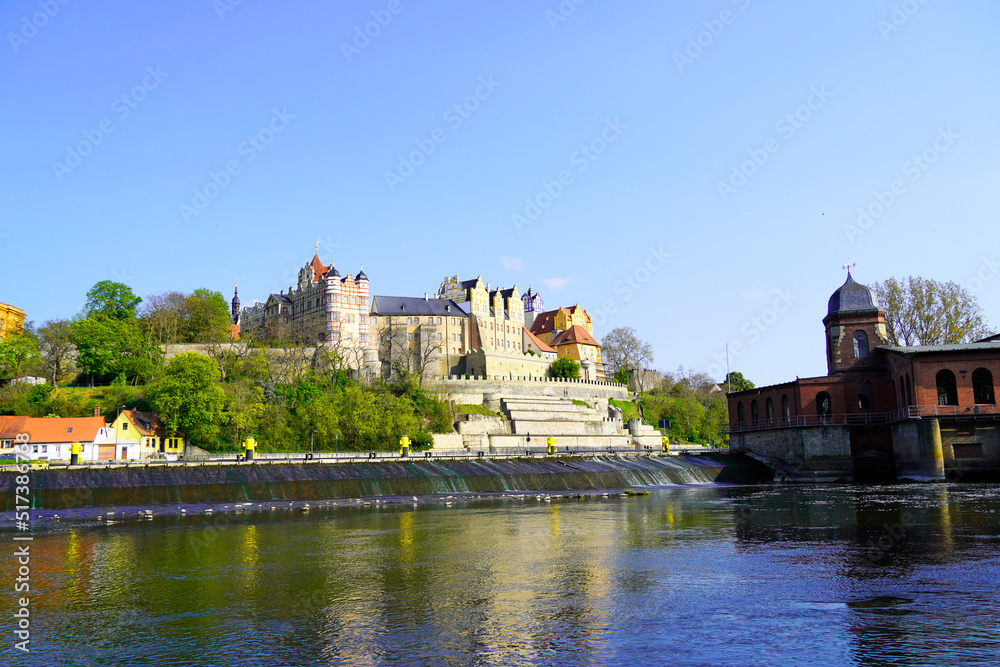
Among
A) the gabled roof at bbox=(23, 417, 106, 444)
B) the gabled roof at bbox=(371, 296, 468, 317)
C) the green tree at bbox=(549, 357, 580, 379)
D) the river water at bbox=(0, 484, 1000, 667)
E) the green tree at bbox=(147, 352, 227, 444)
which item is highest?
the gabled roof at bbox=(371, 296, 468, 317)

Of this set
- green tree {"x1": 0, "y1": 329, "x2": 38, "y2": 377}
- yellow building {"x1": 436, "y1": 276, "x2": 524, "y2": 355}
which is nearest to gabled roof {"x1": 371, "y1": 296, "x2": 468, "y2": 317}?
yellow building {"x1": 436, "y1": 276, "x2": 524, "y2": 355}

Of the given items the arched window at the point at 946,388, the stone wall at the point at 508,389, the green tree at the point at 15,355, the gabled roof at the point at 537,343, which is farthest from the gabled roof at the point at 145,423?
the gabled roof at the point at 537,343

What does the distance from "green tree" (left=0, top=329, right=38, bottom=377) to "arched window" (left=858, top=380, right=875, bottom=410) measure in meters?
71.6

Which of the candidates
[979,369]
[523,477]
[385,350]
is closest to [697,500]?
[523,477]

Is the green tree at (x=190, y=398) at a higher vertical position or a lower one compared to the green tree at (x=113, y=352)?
lower

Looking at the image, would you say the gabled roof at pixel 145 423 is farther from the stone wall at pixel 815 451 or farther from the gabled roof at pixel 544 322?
the gabled roof at pixel 544 322

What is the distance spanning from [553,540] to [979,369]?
128 feet

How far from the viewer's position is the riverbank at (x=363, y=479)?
36.9 m

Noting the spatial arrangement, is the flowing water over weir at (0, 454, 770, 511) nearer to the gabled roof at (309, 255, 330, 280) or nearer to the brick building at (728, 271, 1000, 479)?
the brick building at (728, 271, 1000, 479)

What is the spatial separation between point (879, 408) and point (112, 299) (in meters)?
76.3

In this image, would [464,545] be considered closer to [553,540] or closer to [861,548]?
[553,540]

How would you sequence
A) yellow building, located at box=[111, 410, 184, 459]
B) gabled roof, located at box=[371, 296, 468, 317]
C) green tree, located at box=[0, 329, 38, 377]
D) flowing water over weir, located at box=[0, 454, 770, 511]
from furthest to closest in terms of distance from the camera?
gabled roof, located at box=[371, 296, 468, 317] < green tree, located at box=[0, 329, 38, 377] < yellow building, located at box=[111, 410, 184, 459] < flowing water over weir, located at box=[0, 454, 770, 511]

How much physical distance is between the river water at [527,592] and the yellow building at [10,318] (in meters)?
74.3

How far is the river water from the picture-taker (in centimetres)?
1230
